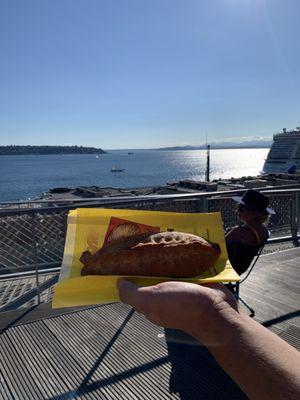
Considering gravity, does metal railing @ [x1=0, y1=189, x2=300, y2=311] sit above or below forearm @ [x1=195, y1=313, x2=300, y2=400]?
below

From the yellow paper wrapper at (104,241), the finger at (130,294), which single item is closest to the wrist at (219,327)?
the finger at (130,294)

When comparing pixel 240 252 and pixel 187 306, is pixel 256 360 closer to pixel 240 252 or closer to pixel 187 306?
pixel 187 306

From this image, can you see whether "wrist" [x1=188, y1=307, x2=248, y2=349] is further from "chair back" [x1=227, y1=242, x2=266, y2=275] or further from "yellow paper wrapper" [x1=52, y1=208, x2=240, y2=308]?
"chair back" [x1=227, y1=242, x2=266, y2=275]

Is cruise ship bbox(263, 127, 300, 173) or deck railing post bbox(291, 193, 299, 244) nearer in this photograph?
deck railing post bbox(291, 193, 299, 244)

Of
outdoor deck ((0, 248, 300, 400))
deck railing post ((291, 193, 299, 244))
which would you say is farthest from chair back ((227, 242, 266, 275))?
deck railing post ((291, 193, 299, 244))

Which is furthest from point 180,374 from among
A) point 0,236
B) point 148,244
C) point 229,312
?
point 0,236

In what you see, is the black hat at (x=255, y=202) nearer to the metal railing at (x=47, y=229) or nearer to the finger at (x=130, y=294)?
the metal railing at (x=47, y=229)

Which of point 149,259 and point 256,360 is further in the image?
point 149,259

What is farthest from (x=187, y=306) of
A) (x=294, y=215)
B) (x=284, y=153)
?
(x=284, y=153)
